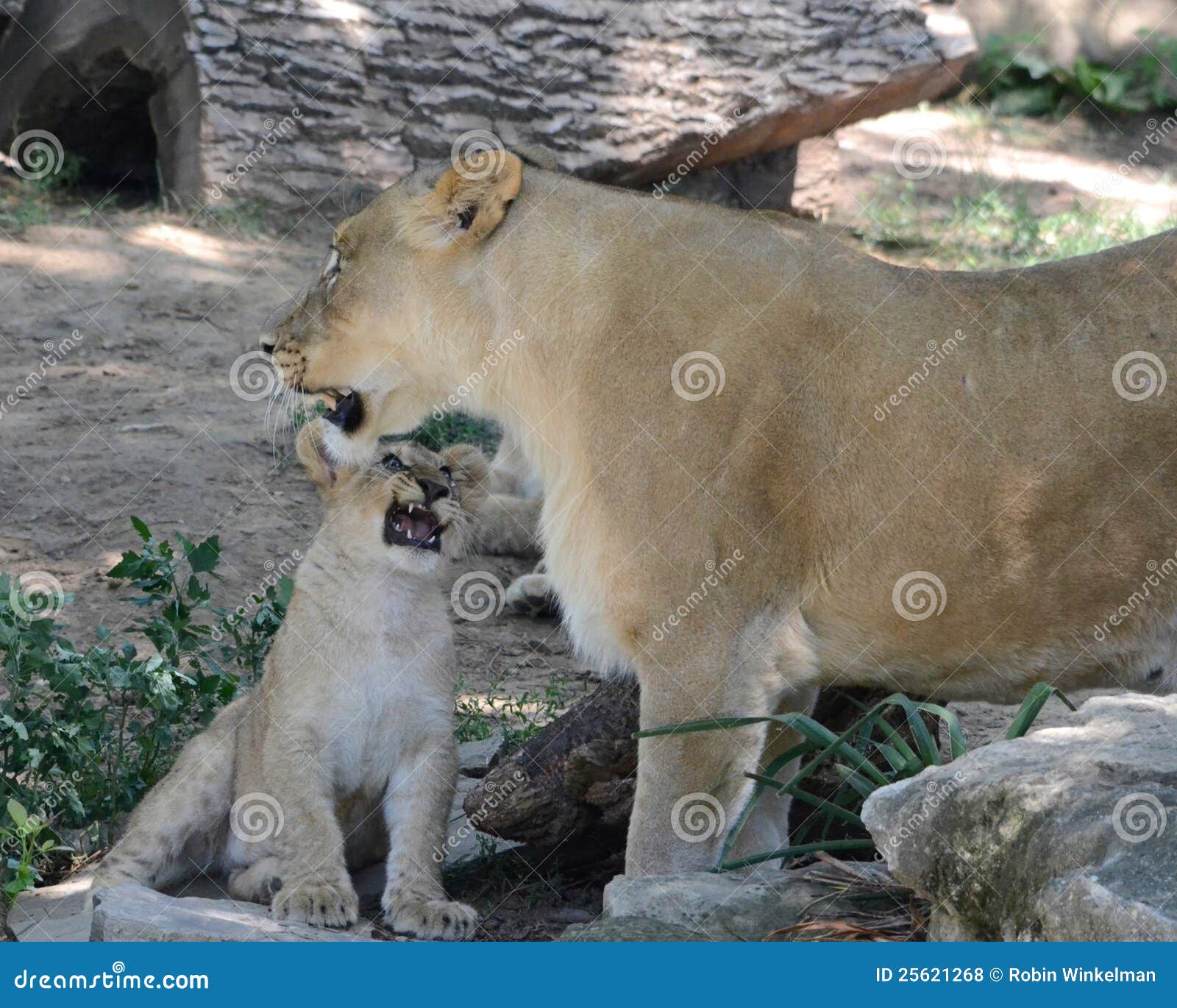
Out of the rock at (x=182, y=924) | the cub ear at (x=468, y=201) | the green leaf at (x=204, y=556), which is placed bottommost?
the rock at (x=182, y=924)

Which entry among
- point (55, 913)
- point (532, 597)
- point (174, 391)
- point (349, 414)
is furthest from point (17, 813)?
point (174, 391)

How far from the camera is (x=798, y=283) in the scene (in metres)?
4.46

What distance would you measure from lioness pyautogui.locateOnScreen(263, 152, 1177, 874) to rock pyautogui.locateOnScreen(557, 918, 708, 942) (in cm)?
57

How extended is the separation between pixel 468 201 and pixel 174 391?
161 inches

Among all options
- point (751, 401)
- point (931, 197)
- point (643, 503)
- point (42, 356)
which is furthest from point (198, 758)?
point (931, 197)

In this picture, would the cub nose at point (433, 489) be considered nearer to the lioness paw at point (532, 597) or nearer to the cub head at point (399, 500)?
the cub head at point (399, 500)

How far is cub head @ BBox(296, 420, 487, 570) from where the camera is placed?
4773mm

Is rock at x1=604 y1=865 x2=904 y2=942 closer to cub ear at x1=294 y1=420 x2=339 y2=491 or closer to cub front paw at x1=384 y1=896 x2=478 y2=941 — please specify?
cub front paw at x1=384 y1=896 x2=478 y2=941

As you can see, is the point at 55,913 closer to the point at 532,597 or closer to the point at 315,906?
the point at 315,906

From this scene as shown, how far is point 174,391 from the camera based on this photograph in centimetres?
814

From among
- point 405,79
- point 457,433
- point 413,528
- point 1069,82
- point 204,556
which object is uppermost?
point 405,79

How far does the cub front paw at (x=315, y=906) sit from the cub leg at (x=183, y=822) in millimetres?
616

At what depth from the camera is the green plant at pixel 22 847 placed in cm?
460

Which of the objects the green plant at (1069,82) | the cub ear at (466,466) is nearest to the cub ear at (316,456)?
the cub ear at (466,466)
